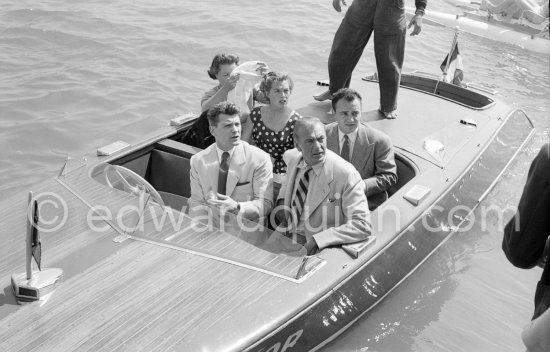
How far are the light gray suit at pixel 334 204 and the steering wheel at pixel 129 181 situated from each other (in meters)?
0.74

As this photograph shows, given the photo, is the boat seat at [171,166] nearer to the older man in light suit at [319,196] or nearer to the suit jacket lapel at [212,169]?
the suit jacket lapel at [212,169]

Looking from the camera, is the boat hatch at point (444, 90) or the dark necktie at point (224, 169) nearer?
the dark necktie at point (224, 169)

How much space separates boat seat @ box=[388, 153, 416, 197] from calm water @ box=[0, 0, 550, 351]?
0.58 meters

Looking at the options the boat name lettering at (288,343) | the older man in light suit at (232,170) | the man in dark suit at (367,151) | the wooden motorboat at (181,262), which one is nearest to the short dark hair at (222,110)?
the older man in light suit at (232,170)

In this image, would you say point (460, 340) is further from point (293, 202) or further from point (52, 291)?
point (52, 291)

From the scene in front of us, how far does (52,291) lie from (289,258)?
111 centimetres

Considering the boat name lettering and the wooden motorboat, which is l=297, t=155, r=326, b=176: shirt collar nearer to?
the wooden motorboat

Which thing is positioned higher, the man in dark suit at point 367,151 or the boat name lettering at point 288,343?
the man in dark suit at point 367,151

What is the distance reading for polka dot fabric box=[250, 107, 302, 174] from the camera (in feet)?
13.3

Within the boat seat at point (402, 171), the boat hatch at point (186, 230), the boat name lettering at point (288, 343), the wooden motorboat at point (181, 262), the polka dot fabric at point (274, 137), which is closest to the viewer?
the wooden motorboat at point (181, 262)

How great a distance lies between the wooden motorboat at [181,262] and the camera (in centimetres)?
270

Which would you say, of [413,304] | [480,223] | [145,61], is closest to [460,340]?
[413,304]

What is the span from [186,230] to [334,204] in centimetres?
81

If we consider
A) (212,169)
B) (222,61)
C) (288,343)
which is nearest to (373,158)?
(212,169)
